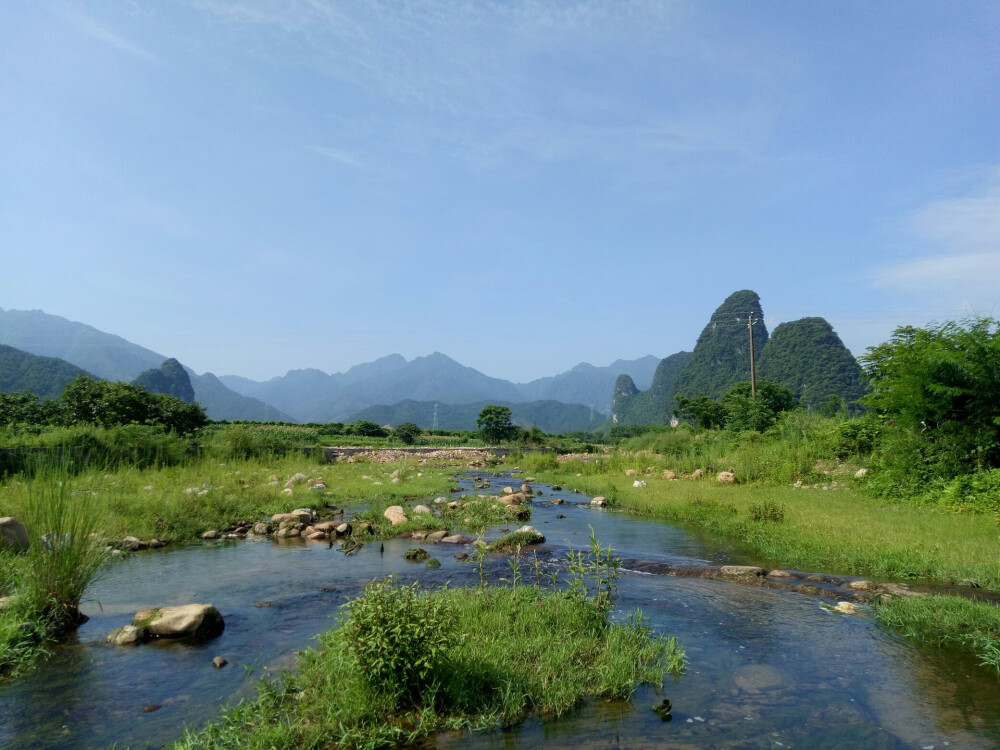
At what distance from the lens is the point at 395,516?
14.4m

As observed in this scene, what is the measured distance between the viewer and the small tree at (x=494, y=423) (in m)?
54.2

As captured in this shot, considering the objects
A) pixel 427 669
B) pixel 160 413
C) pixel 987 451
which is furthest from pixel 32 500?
pixel 160 413

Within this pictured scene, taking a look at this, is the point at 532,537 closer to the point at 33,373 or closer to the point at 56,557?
the point at 56,557

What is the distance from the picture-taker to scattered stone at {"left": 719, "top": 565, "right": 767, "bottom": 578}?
9.82 m

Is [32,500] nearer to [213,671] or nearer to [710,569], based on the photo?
[213,671]

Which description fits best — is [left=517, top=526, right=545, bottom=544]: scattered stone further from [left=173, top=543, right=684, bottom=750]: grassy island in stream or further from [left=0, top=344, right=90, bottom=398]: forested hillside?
[left=0, top=344, right=90, bottom=398]: forested hillside

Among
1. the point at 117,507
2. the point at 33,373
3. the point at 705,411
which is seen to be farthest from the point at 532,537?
the point at 33,373

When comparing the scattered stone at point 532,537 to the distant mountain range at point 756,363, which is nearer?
the scattered stone at point 532,537

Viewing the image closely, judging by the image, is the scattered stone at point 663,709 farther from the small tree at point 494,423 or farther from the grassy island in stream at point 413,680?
the small tree at point 494,423

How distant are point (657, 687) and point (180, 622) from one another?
225 inches

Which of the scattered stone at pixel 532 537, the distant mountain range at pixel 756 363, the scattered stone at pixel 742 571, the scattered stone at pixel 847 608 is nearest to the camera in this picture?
the scattered stone at pixel 847 608

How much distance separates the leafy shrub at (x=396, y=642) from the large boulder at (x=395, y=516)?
29.4ft

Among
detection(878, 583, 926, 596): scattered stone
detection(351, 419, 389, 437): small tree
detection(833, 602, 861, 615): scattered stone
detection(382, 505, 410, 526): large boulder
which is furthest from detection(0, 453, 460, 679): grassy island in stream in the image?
detection(351, 419, 389, 437): small tree

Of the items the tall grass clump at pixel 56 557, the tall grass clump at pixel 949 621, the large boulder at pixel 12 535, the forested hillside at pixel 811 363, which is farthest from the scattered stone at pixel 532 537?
the forested hillside at pixel 811 363
